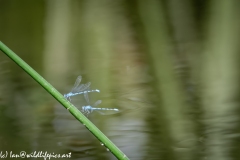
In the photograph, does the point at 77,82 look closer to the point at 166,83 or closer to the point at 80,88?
the point at 80,88

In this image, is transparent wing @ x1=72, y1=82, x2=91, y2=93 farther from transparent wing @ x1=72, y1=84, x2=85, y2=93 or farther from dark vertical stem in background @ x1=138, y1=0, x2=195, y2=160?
dark vertical stem in background @ x1=138, y1=0, x2=195, y2=160

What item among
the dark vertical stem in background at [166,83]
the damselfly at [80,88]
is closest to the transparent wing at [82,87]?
the damselfly at [80,88]

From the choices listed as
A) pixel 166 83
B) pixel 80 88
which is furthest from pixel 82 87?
pixel 166 83

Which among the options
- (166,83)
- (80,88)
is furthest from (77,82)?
(166,83)

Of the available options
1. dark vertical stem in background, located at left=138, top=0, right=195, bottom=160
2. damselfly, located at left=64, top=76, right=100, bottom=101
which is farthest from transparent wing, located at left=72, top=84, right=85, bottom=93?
dark vertical stem in background, located at left=138, top=0, right=195, bottom=160

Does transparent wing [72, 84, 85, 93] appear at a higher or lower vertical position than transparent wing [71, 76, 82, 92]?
lower

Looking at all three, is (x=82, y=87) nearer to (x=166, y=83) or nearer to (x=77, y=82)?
(x=77, y=82)

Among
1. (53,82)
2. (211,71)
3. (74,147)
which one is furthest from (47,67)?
(211,71)

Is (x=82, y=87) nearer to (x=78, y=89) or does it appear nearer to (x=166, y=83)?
(x=78, y=89)

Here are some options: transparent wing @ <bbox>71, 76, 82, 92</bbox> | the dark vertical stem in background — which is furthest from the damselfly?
the dark vertical stem in background
